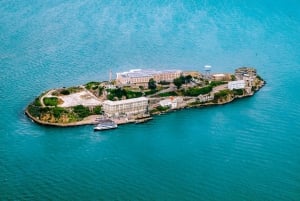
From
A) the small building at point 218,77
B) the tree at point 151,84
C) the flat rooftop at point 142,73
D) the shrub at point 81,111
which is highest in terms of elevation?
the flat rooftop at point 142,73

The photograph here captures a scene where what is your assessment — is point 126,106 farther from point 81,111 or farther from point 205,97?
point 205,97

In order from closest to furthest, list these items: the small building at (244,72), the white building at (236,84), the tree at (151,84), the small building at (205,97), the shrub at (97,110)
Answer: the shrub at (97,110), the small building at (205,97), the tree at (151,84), the white building at (236,84), the small building at (244,72)

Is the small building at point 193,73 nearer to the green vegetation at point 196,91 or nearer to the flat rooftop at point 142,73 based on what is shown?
the flat rooftop at point 142,73

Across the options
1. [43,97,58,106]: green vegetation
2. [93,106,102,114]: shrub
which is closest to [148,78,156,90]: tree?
[93,106,102,114]: shrub

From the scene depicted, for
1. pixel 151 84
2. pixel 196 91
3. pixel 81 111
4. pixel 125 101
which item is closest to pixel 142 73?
pixel 151 84

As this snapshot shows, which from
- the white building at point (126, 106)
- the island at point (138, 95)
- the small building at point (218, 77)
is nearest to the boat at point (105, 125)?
the island at point (138, 95)

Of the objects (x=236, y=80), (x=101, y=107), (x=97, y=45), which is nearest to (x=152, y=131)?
(x=101, y=107)

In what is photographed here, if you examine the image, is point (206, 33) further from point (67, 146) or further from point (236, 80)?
point (67, 146)

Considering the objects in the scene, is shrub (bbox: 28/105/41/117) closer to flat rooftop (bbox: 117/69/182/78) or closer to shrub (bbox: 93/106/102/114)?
shrub (bbox: 93/106/102/114)
